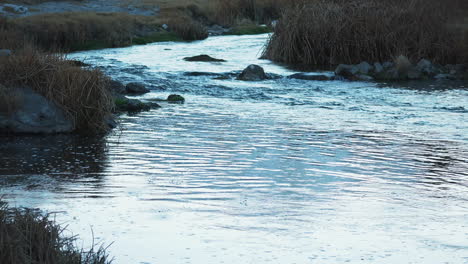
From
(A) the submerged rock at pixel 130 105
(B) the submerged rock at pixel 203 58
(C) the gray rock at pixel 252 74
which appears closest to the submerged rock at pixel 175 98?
(A) the submerged rock at pixel 130 105

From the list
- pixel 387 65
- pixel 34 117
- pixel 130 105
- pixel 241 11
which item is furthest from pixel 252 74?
pixel 241 11

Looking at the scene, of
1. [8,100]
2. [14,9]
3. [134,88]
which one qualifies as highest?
[14,9]

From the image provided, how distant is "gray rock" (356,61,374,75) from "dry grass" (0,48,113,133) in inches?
572

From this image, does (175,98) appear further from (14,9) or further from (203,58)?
(14,9)

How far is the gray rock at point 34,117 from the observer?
14.8 m

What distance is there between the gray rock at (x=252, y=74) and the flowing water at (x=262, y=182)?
17.8ft

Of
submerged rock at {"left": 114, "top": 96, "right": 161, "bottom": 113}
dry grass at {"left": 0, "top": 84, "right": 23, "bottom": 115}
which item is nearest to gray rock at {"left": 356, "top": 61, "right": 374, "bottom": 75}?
submerged rock at {"left": 114, "top": 96, "right": 161, "bottom": 113}

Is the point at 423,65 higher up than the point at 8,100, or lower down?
higher up

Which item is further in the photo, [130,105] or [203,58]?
[203,58]

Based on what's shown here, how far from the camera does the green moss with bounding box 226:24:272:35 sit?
150ft

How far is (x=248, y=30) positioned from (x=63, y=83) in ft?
105

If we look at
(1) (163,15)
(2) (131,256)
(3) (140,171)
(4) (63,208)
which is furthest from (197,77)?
(1) (163,15)

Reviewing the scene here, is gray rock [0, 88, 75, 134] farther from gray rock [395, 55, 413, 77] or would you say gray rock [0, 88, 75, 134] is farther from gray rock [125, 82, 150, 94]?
gray rock [395, 55, 413, 77]

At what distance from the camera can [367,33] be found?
31.3 m
